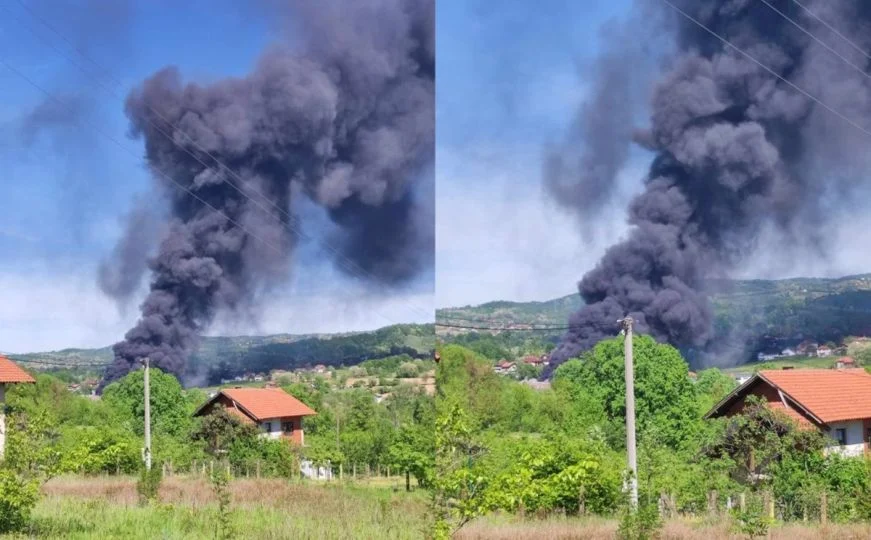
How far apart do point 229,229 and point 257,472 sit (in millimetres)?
2087

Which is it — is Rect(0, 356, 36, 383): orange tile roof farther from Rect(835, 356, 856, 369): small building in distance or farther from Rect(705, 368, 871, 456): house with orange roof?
Rect(835, 356, 856, 369): small building in distance

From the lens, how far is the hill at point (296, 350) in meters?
6.88

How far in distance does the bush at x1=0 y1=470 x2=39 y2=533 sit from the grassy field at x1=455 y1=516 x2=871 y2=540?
2773mm

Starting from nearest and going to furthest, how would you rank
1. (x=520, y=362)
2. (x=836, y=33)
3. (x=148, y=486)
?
1. (x=148, y=486)
2. (x=836, y=33)
3. (x=520, y=362)

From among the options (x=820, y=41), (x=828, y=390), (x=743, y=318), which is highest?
(x=820, y=41)

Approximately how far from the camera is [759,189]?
37.1 feet

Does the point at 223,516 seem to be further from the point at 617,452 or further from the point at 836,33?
the point at 836,33

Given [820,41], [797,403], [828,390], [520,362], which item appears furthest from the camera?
[520,362]

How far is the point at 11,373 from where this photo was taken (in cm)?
740

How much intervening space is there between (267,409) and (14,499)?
2.17 m

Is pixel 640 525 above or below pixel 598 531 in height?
above

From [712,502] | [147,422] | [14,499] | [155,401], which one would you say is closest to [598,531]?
[712,502]

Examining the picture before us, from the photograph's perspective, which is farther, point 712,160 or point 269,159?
point 712,160

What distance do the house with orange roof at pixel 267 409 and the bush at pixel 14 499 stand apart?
1.71m
